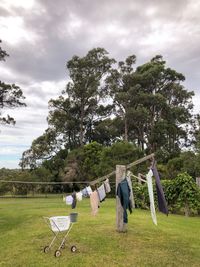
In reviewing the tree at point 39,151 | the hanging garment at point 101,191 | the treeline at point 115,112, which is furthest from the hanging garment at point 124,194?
the tree at point 39,151

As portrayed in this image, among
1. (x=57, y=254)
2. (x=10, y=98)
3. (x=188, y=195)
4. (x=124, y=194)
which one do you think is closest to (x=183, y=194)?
(x=188, y=195)

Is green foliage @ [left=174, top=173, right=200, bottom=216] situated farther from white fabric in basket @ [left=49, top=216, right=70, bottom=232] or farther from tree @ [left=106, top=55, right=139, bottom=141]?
tree @ [left=106, top=55, right=139, bottom=141]

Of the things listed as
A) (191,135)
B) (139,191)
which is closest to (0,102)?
(139,191)

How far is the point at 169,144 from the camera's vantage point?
40156 millimetres

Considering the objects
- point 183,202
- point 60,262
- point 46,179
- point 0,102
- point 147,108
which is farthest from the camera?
point 147,108

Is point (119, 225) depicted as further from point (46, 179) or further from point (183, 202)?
point (46, 179)

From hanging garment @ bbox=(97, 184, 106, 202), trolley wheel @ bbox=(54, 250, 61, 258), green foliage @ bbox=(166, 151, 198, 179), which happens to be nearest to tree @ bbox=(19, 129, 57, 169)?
green foliage @ bbox=(166, 151, 198, 179)

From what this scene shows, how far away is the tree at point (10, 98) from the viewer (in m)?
23.5

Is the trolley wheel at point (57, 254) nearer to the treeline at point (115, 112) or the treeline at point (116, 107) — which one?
the treeline at point (115, 112)

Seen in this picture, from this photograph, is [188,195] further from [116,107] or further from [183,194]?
[116,107]

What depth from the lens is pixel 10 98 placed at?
79.0 ft

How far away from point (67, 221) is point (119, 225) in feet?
7.62

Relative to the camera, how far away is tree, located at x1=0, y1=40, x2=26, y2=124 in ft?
77.0

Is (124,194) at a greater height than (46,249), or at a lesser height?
greater
